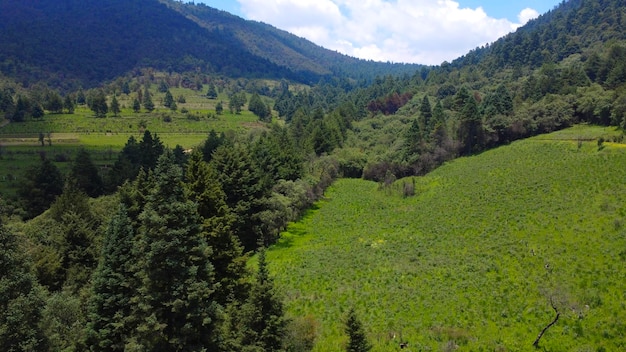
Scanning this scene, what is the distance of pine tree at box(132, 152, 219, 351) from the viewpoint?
16.1 meters

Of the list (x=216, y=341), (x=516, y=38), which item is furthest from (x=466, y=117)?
(x=516, y=38)

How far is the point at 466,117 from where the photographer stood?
7694cm

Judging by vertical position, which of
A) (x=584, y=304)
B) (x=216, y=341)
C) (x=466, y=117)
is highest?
(x=466, y=117)

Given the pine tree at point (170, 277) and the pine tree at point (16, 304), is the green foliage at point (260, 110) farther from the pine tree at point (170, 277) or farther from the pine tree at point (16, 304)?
the pine tree at point (170, 277)

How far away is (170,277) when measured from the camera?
16.7 meters

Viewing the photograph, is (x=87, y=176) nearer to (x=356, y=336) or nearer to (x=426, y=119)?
(x=356, y=336)

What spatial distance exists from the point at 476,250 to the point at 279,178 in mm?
30353

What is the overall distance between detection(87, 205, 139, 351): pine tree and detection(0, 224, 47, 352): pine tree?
3697 millimetres

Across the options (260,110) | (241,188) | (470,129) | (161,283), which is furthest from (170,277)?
(260,110)

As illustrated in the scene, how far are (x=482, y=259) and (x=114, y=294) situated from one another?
1221 inches

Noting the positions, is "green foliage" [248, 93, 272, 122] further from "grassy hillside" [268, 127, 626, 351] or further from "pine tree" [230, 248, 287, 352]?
"pine tree" [230, 248, 287, 352]

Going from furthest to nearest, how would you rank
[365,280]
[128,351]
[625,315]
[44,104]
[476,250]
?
[44,104], [476,250], [365,280], [625,315], [128,351]

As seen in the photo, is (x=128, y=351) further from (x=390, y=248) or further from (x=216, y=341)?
(x=390, y=248)

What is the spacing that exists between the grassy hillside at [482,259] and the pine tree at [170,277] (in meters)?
11.7
